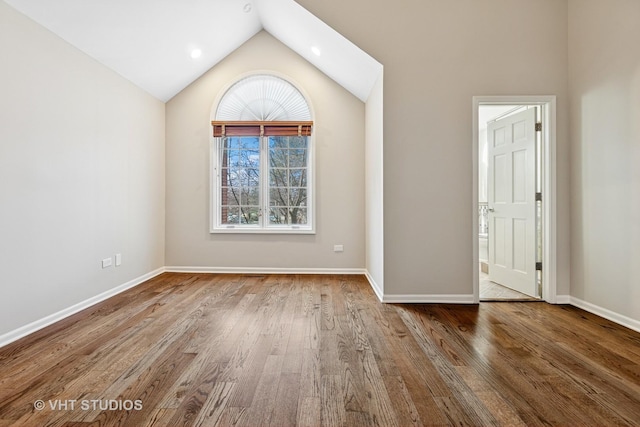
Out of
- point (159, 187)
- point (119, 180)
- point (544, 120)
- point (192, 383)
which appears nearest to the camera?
point (192, 383)

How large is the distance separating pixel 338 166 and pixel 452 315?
2.50 metres

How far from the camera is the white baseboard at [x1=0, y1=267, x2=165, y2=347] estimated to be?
2396 millimetres

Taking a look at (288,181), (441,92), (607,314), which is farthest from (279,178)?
(607,314)

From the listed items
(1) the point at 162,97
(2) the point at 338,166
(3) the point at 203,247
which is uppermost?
(1) the point at 162,97

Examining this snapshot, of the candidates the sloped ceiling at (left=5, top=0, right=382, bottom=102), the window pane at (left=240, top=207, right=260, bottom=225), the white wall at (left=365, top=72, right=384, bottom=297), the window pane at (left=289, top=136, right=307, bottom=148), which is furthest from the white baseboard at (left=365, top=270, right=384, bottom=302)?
the sloped ceiling at (left=5, top=0, right=382, bottom=102)

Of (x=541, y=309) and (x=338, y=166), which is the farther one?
(x=338, y=166)

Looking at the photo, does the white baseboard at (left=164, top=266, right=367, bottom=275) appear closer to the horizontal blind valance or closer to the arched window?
the arched window

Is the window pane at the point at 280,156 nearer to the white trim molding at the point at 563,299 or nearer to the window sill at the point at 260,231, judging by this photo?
the window sill at the point at 260,231

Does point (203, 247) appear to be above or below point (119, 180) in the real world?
below

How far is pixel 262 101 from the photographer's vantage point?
4.84 meters

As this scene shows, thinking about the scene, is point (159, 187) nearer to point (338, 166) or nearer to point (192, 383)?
point (338, 166)

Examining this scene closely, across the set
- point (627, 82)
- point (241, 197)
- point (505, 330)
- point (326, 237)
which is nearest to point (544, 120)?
point (627, 82)

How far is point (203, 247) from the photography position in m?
4.72

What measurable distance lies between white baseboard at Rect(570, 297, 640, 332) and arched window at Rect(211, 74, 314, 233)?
3140 millimetres
